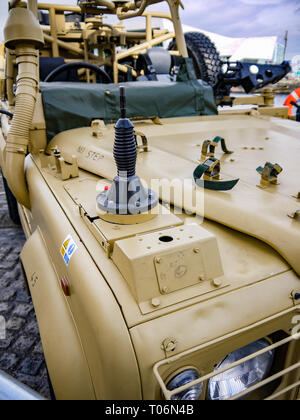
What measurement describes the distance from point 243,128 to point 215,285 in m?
1.89

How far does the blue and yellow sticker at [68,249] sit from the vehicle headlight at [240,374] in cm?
63

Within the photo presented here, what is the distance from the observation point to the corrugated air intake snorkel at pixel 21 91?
2119mm

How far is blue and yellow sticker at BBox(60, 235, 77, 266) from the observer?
47.2 inches

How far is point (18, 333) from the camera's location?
7.89 ft

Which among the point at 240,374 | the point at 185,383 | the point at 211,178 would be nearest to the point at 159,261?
the point at 185,383

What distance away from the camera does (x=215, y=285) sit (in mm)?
1062

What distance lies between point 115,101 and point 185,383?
231 centimetres

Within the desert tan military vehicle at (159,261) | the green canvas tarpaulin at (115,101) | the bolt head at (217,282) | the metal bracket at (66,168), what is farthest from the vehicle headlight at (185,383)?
the green canvas tarpaulin at (115,101)

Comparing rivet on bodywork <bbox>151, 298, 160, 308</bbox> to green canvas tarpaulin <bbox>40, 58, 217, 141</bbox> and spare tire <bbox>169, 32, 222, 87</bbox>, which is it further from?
spare tire <bbox>169, 32, 222, 87</bbox>

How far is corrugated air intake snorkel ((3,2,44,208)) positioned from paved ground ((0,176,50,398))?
0.93 m
